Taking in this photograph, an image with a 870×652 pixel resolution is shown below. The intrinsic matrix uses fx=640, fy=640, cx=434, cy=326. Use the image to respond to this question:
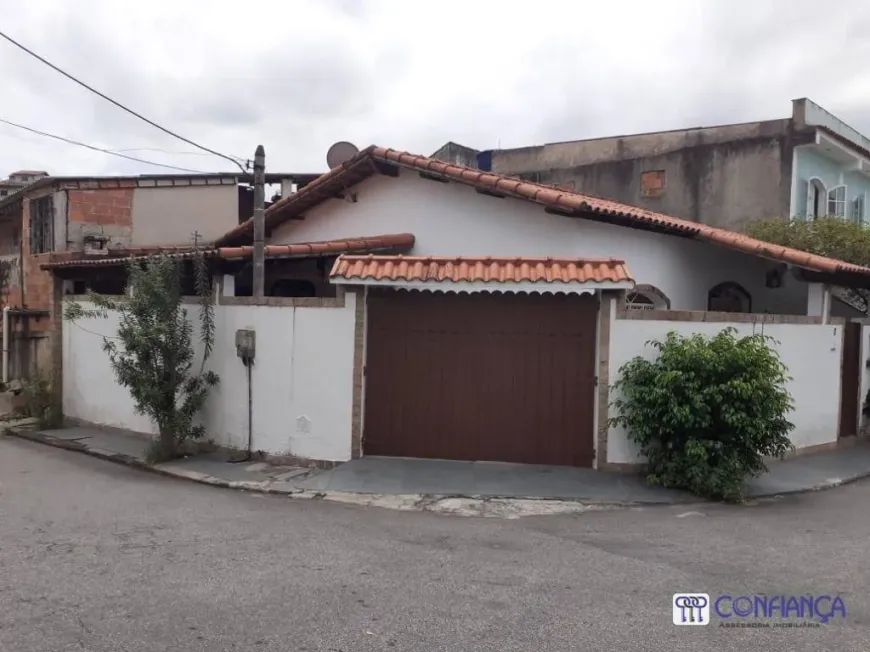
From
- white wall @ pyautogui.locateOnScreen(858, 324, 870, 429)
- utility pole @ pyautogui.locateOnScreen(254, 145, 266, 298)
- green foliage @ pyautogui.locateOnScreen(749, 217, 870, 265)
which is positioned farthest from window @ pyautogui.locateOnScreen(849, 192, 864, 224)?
utility pole @ pyautogui.locateOnScreen(254, 145, 266, 298)

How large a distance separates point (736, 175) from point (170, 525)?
16.1 meters

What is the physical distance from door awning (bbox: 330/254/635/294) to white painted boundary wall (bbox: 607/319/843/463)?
685mm

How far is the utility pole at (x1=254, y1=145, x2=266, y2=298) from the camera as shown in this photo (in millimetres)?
9273

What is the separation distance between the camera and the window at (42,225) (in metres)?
14.9

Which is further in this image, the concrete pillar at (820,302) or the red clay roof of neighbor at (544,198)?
the concrete pillar at (820,302)

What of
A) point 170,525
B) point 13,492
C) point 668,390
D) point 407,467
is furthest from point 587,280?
point 13,492

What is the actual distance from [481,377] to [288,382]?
261 centimetres

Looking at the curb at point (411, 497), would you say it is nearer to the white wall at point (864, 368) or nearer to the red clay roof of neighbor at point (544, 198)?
the white wall at point (864, 368)

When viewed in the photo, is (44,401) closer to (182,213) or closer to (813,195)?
(182,213)

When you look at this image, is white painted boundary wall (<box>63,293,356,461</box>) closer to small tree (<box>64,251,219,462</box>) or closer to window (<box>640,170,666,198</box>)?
small tree (<box>64,251,219,462</box>)

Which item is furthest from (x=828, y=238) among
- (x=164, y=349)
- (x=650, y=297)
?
(x=164, y=349)

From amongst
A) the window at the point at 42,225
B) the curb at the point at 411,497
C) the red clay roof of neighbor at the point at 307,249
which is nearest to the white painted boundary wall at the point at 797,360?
the curb at the point at 411,497

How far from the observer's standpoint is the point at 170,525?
609 centimetres

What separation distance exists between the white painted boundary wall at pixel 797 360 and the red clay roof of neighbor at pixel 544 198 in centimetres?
106
